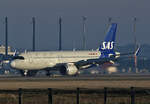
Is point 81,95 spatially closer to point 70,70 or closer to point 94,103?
point 94,103

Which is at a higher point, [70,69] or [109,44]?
[109,44]

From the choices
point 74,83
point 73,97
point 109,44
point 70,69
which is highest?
point 109,44

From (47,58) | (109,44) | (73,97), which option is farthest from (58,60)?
(73,97)

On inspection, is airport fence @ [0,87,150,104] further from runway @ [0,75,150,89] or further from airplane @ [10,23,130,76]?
airplane @ [10,23,130,76]

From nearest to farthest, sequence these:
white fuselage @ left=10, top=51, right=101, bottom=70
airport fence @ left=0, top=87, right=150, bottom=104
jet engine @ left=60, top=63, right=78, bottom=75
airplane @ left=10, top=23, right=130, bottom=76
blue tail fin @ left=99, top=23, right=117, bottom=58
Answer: airport fence @ left=0, top=87, right=150, bottom=104, white fuselage @ left=10, top=51, right=101, bottom=70, airplane @ left=10, top=23, right=130, bottom=76, jet engine @ left=60, top=63, right=78, bottom=75, blue tail fin @ left=99, top=23, right=117, bottom=58

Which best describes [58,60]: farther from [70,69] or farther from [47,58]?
[70,69]

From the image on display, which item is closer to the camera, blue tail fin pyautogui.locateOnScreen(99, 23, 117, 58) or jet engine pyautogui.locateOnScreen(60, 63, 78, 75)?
jet engine pyautogui.locateOnScreen(60, 63, 78, 75)

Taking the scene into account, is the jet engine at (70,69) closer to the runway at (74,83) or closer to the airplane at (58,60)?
the airplane at (58,60)

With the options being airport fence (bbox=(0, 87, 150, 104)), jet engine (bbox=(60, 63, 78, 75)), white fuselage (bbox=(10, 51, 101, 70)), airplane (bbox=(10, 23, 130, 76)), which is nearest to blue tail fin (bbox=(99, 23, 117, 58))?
airplane (bbox=(10, 23, 130, 76))

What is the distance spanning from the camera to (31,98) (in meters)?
44.5

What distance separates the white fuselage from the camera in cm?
9438

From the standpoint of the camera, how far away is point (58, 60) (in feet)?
317

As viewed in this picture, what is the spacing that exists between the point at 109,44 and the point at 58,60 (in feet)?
33.1

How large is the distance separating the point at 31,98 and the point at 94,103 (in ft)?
17.5
